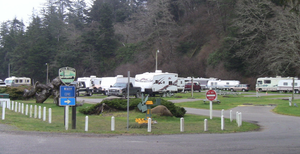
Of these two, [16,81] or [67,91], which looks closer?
[67,91]

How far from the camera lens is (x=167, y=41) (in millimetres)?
72750

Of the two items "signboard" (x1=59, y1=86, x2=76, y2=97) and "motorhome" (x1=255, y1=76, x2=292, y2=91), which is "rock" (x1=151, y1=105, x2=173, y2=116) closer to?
"signboard" (x1=59, y1=86, x2=76, y2=97)

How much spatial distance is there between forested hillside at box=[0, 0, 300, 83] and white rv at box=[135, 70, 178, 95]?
18015 millimetres

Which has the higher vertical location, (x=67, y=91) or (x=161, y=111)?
(x=67, y=91)

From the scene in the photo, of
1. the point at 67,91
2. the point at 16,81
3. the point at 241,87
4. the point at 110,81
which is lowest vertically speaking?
the point at 241,87

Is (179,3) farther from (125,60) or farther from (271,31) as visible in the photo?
(271,31)

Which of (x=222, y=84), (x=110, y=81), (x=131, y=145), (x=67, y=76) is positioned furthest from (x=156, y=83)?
(x=131, y=145)

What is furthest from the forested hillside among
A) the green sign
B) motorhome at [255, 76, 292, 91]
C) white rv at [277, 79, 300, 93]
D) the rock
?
the green sign

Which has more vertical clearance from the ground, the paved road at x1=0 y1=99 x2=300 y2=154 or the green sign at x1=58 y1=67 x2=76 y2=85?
the green sign at x1=58 y1=67 x2=76 y2=85

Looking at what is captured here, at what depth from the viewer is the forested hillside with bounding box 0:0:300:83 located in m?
59.7

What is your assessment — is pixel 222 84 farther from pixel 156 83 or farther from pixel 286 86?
pixel 156 83

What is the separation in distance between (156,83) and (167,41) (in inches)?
1205

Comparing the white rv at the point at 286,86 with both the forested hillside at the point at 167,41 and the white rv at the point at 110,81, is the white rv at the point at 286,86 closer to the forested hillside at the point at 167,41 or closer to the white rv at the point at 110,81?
the forested hillside at the point at 167,41

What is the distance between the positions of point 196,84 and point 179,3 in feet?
114
